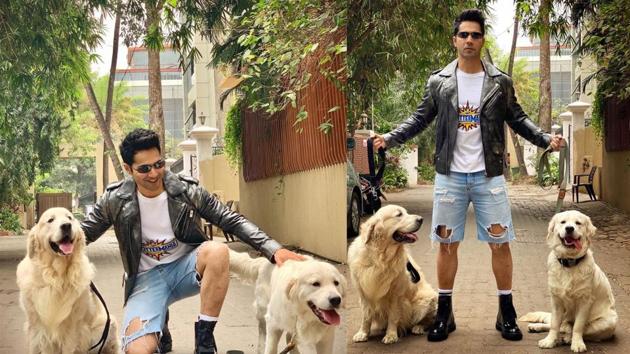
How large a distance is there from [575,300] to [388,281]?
892mm

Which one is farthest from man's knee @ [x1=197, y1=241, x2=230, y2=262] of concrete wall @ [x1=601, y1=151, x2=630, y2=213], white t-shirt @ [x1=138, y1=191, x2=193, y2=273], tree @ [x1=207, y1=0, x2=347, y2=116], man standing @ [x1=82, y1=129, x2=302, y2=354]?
concrete wall @ [x1=601, y1=151, x2=630, y2=213]

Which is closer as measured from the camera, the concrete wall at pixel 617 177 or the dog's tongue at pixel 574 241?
the concrete wall at pixel 617 177

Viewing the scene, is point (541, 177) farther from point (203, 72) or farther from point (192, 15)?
point (192, 15)

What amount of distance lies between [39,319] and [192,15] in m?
1.45

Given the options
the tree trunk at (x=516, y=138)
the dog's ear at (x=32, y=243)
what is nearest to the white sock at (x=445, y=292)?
the tree trunk at (x=516, y=138)

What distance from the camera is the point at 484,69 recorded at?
2604mm

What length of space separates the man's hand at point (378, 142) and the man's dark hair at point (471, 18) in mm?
516

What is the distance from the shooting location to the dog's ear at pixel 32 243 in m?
2.65

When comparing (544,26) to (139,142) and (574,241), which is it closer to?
(574,241)

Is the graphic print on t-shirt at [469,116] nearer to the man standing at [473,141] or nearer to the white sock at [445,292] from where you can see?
the man standing at [473,141]

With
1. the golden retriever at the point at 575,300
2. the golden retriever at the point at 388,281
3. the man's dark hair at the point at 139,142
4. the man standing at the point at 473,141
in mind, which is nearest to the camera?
the man's dark hair at the point at 139,142

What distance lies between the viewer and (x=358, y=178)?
2.81 meters

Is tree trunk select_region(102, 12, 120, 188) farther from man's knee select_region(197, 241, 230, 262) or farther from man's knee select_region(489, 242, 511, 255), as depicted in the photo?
man's knee select_region(489, 242, 511, 255)

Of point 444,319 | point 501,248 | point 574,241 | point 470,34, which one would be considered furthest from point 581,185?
point 444,319
